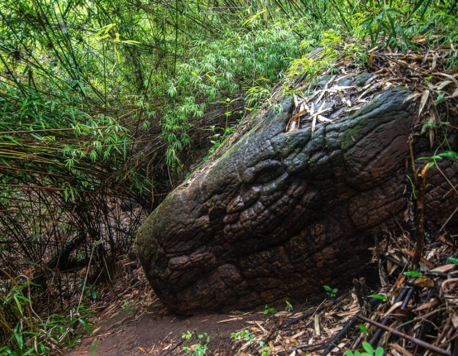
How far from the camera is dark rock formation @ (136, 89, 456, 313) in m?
1.88

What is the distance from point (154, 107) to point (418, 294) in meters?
2.89

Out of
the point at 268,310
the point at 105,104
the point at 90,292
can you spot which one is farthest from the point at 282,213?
the point at 90,292

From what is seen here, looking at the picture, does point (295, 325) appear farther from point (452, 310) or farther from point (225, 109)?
point (225, 109)

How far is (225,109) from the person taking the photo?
11.8ft

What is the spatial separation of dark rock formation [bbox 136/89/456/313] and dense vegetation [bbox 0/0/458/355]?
66 centimetres

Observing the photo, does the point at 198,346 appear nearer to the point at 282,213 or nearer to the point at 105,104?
the point at 282,213

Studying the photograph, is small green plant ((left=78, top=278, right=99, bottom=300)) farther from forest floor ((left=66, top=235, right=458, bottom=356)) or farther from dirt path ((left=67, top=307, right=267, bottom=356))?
dirt path ((left=67, top=307, right=267, bottom=356))

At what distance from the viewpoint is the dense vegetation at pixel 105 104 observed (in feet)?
9.26

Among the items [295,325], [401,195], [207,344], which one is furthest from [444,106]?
[207,344]

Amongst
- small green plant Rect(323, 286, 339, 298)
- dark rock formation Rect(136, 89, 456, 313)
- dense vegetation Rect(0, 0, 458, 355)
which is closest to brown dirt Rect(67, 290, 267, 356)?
dark rock formation Rect(136, 89, 456, 313)

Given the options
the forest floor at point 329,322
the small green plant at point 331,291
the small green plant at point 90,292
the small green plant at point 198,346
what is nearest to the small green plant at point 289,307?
the forest floor at point 329,322

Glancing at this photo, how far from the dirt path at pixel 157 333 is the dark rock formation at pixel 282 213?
0.44 ft

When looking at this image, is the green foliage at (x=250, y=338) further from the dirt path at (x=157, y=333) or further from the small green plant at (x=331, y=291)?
the small green plant at (x=331, y=291)

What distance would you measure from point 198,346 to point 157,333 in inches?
23.7
